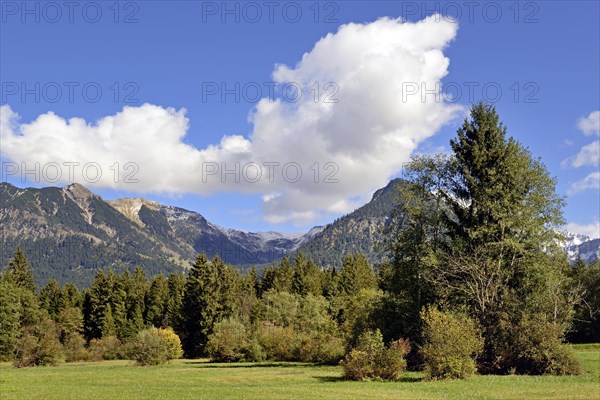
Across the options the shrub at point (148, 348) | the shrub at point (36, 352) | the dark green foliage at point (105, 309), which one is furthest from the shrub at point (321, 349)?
the dark green foliage at point (105, 309)

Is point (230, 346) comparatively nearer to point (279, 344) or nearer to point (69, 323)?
point (279, 344)

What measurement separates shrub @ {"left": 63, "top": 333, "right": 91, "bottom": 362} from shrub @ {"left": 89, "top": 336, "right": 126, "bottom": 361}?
117 centimetres

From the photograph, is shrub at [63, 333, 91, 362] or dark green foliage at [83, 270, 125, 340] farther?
dark green foliage at [83, 270, 125, 340]

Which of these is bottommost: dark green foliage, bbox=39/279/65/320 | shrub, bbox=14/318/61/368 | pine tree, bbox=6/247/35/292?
shrub, bbox=14/318/61/368

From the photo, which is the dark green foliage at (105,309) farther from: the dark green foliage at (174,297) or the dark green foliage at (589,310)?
the dark green foliage at (589,310)

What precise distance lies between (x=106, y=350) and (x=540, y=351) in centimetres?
7498

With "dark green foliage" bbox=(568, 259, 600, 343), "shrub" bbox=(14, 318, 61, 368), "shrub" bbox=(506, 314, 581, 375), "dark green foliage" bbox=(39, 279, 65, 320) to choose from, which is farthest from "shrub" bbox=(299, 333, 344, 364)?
"dark green foliage" bbox=(39, 279, 65, 320)

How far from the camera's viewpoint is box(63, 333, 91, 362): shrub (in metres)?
84.4

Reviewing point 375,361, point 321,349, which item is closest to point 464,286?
point 375,361

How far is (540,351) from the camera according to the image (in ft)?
125

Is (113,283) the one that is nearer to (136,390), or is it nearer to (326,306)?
(326,306)

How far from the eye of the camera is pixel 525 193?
1777 inches

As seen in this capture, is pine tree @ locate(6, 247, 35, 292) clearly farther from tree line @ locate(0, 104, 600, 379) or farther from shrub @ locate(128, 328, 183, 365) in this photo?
shrub @ locate(128, 328, 183, 365)

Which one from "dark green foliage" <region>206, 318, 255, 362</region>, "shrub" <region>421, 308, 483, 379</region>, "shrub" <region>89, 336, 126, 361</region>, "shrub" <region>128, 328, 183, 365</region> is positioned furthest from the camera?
"shrub" <region>89, 336, 126, 361</region>
